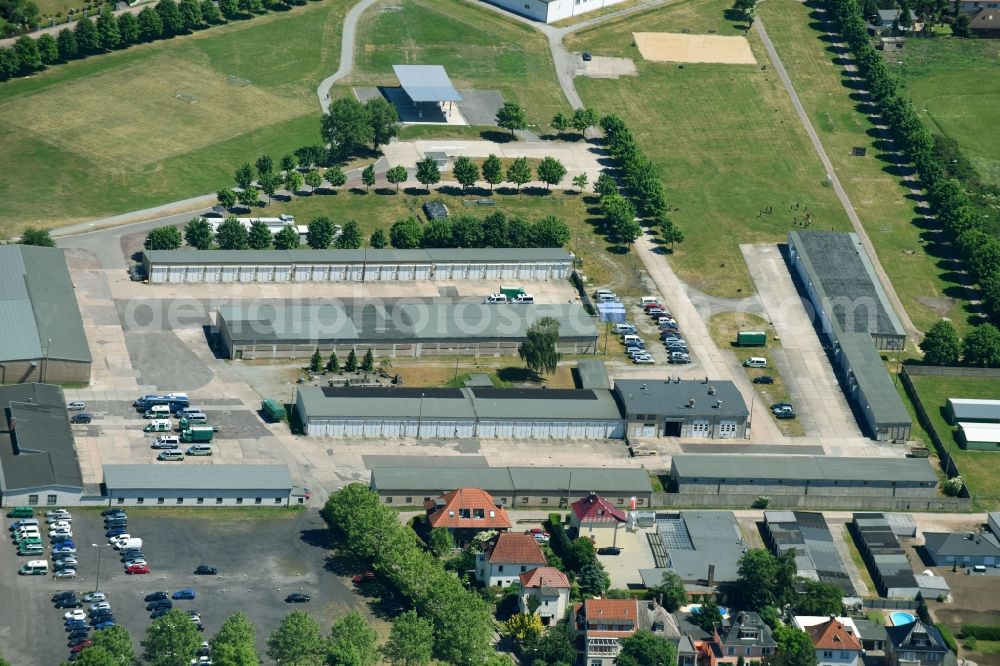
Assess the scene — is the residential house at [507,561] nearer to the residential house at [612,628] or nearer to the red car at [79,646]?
the residential house at [612,628]

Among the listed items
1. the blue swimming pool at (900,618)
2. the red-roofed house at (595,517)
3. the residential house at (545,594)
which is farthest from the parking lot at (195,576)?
the blue swimming pool at (900,618)

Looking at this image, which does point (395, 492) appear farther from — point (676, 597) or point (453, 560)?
point (676, 597)

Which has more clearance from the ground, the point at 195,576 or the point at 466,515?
the point at 195,576

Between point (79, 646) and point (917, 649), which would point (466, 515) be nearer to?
point (79, 646)

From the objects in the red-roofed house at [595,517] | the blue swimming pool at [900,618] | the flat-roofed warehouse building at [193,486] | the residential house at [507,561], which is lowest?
the blue swimming pool at [900,618]

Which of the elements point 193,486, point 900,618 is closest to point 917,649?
point 900,618

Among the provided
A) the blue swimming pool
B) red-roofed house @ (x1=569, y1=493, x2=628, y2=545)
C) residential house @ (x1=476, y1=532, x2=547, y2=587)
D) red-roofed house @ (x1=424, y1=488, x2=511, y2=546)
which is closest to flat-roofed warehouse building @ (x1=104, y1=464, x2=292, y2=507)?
red-roofed house @ (x1=424, y1=488, x2=511, y2=546)

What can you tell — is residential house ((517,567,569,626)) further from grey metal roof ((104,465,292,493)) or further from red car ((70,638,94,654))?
red car ((70,638,94,654))
